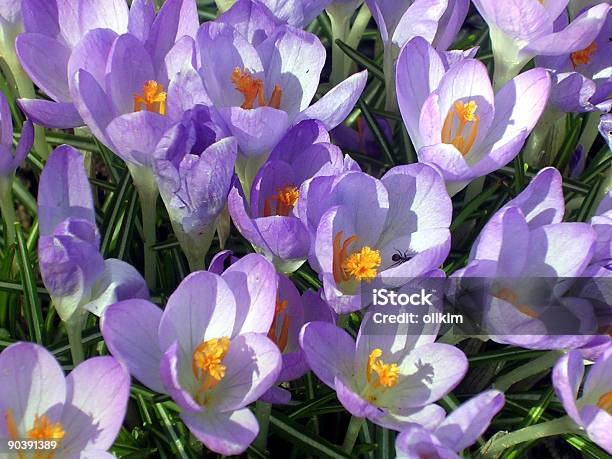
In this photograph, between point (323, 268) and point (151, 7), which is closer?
point (323, 268)

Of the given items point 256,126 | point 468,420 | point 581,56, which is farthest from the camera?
point 581,56

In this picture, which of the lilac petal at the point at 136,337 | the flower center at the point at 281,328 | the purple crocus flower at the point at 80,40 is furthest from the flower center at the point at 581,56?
the lilac petal at the point at 136,337

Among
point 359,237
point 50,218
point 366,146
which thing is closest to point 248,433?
point 359,237

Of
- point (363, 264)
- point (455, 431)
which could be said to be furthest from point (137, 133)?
point (455, 431)

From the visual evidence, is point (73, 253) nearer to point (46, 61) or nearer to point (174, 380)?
point (174, 380)

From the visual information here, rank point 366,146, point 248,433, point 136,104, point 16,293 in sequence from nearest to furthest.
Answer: point 248,433 < point 136,104 < point 16,293 < point 366,146

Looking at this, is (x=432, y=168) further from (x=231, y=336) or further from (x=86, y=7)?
(x=86, y=7)
